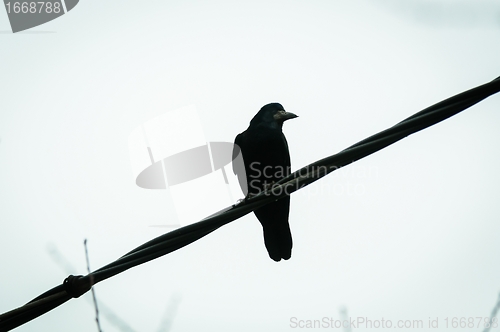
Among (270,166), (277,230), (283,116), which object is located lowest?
(277,230)

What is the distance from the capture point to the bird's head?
15.0 feet

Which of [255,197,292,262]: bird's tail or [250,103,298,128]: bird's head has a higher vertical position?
[250,103,298,128]: bird's head

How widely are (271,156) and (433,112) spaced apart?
2.66 metres

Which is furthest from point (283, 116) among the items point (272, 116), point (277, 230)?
point (277, 230)

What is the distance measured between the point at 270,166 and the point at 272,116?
50 centimetres

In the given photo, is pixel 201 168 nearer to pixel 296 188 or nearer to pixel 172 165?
pixel 172 165

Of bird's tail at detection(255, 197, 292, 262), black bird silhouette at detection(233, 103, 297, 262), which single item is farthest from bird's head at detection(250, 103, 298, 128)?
bird's tail at detection(255, 197, 292, 262)

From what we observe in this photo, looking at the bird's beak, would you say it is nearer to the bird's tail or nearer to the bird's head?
the bird's head

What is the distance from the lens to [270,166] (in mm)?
4426

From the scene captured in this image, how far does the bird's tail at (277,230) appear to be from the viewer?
4.37m

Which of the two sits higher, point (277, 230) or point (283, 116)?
point (283, 116)

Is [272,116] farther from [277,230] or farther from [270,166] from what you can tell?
[277,230]

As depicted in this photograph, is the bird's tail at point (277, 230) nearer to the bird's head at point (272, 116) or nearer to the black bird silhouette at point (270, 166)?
the black bird silhouette at point (270, 166)

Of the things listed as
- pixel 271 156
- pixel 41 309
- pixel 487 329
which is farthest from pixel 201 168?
pixel 41 309
